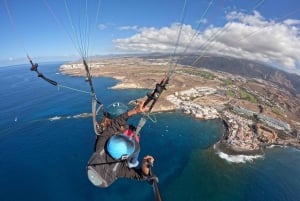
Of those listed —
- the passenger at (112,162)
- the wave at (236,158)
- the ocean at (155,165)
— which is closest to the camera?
the passenger at (112,162)

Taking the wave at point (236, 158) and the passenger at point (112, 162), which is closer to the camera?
the passenger at point (112, 162)

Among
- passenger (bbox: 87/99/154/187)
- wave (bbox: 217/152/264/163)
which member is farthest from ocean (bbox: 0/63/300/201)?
passenger (bbox: 87/99/154/187)

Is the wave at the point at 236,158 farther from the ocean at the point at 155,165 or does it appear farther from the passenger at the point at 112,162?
the passenger at the point at 112,162

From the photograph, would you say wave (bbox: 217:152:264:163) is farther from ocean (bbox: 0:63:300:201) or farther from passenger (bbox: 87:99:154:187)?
passenger (bbox: 87:99:154:187)

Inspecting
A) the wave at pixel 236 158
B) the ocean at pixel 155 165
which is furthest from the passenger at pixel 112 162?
the wave at pixel 236 158

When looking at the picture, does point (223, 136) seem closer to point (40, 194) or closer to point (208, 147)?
point (208, 147)

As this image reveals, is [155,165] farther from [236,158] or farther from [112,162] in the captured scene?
[112,162]

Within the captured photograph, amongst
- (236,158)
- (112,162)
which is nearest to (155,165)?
(236,158)

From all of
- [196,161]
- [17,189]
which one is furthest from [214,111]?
[17,189]

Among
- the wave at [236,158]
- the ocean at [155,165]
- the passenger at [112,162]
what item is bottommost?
the wave at [236,158]
